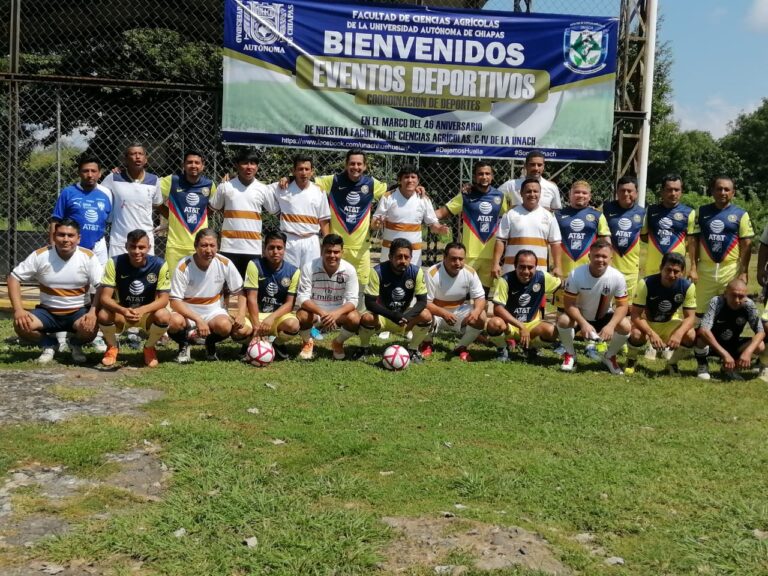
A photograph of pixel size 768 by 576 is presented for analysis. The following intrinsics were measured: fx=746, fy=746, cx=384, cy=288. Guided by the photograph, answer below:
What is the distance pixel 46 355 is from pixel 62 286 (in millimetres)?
580

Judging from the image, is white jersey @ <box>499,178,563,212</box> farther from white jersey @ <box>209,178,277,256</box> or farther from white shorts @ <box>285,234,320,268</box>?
white jersey @ <box>209,178,277,256</box>

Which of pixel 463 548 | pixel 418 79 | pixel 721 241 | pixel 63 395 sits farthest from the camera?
pixel 418 79

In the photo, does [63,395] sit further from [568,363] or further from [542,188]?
[542,188]

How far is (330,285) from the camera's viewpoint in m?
6.69

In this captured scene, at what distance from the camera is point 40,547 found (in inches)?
117

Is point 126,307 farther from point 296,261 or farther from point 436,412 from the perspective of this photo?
point 436,412

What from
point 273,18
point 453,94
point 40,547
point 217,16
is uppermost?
point 217,16

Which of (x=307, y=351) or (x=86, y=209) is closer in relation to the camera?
(x=307, y=351)

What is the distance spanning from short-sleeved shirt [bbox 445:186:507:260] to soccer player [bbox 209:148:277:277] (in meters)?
1.88

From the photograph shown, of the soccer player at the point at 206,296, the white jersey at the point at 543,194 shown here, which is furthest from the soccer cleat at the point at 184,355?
the white jersey at the point at 543,194

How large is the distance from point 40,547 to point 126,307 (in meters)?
3.44

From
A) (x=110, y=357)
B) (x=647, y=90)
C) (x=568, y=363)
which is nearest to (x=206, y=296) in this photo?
(x=110, y=357)

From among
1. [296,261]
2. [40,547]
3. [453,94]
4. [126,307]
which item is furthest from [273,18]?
[40,547]

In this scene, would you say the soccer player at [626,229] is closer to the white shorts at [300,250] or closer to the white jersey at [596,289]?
the white jersey at [596,289]
